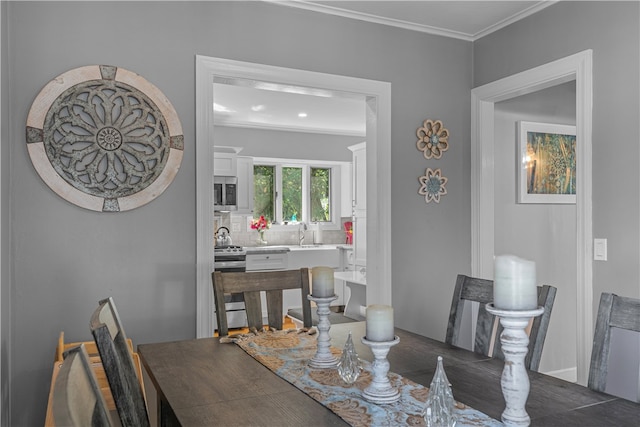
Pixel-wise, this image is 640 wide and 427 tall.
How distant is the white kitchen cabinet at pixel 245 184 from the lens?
665 centimetres

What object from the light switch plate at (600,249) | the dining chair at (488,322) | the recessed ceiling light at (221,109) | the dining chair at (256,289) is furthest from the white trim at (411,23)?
the recessed ceiling light at (221,109)

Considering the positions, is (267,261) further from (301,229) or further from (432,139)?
(432,139)

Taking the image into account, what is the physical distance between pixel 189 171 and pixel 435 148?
5.77 feet

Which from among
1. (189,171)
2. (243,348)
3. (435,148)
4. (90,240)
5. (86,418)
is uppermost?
(435,148)

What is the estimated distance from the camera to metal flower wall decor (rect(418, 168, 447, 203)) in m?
3.61

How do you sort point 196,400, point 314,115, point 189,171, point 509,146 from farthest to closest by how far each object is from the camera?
1. point 314,115
2. point 509,146
3. point 189,171
4. point 196,400

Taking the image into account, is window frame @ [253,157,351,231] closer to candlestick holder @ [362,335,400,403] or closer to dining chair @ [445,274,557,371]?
dining chair @ [445,274,557,371]

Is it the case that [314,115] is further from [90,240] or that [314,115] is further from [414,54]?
[90,240]

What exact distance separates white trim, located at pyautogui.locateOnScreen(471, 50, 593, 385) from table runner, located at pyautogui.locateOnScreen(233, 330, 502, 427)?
1.74 m

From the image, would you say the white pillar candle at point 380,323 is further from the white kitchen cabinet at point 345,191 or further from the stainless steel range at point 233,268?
the white kitchen cabinet at point 345,191

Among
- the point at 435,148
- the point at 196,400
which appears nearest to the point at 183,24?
the point at 435,148

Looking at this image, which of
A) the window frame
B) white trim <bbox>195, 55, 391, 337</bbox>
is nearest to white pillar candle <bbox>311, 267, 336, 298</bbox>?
white trim <bbox>195, 55, 391, 337</bbox>

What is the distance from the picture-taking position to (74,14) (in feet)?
8.71

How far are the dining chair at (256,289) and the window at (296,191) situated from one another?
481cm
